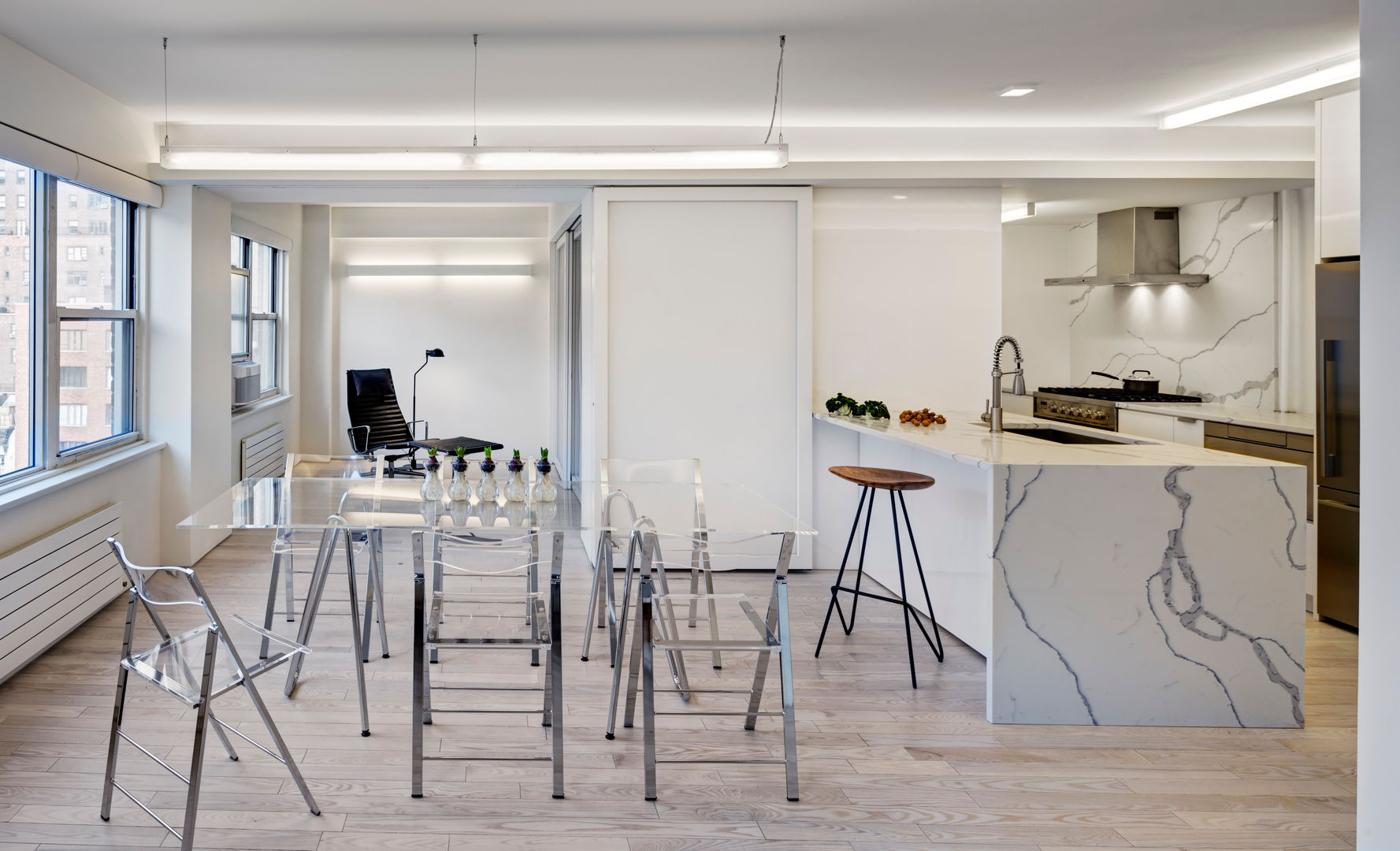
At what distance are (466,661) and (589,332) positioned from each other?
2362 millimetres

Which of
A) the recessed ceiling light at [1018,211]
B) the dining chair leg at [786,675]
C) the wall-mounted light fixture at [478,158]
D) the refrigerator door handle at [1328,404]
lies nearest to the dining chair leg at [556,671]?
the dining chair leg at [786,675]

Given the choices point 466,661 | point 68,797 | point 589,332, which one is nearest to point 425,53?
point 589,332

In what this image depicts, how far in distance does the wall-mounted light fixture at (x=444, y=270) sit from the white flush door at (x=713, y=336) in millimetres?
4833

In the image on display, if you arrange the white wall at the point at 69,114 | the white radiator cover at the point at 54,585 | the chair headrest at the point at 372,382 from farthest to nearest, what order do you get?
the chair headrest at the point at 372,382
the white wall at the point at 69,114
the white radiator cover at the point at 54,585

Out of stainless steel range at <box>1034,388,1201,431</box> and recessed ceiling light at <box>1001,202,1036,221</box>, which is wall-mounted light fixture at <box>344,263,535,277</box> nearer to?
recessed ceiling light at <box>1001,202,1036,221</box>

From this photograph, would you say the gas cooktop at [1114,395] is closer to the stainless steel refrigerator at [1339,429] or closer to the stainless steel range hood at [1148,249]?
the stainless steel range hood at [1148,249]

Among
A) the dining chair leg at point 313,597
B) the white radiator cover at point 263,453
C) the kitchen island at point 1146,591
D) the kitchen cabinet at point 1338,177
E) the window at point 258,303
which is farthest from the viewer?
the window at point 258,303

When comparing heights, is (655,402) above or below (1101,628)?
above

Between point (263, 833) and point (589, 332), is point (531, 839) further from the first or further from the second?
point (589, 332)

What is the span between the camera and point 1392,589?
2.14 m

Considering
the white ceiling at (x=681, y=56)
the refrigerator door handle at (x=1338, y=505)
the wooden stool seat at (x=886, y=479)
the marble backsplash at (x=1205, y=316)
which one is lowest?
the refrigerator door handle at (x=1338, y=505)

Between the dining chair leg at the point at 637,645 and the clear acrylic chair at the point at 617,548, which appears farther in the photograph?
the clear acrylic chair at the point at 617,548

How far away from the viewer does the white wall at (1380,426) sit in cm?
212

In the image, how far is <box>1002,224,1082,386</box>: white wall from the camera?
8.26 metres
